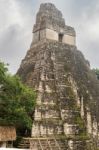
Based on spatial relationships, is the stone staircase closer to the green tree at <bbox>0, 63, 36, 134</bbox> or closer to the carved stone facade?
the green tree at <bbox>0, 63, 36, 134</bbox>

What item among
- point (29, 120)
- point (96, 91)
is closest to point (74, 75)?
point (96, 91)

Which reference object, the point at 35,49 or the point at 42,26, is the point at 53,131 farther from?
the point at 42,26

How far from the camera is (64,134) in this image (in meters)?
20.3

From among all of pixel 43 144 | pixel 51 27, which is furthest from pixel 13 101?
pixel 51 27

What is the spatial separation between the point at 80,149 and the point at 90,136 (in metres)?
1.67

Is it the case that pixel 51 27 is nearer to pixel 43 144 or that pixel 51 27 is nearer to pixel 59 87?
pixel 59 87

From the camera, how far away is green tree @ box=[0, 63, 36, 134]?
61.3 feet

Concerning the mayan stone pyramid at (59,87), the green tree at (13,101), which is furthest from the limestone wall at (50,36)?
the green tree at (13,101)

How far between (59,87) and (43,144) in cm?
436

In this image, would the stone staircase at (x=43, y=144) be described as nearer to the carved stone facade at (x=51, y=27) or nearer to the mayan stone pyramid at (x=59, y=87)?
the mayan stone pyramid at (x=59, y=87)

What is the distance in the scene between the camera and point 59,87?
22.1m

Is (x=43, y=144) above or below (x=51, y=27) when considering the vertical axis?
below

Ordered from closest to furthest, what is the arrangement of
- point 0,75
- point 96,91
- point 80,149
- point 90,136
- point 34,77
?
point 0,75 < point 80,149 < point 90,136 < point 34,77 < point 96,91

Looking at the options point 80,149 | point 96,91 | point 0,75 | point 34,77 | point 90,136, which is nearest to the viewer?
point 0,75
